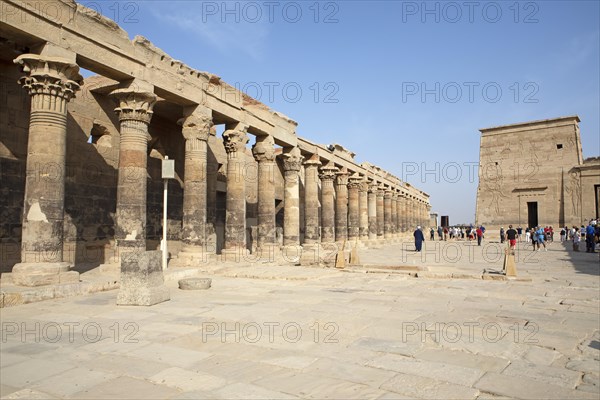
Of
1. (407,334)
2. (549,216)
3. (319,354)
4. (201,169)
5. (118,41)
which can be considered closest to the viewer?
(319,354)

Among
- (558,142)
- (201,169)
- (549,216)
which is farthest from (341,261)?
(558,142)

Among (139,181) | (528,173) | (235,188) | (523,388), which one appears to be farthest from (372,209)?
(523,388)

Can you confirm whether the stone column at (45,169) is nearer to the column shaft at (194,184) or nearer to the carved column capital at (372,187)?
Answer: the column shaft at (194,184)

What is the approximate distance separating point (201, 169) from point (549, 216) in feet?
132

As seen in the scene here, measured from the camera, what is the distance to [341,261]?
14.1 m

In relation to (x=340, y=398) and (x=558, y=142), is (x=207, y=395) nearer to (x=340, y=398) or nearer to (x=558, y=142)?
(x=340, y=398)

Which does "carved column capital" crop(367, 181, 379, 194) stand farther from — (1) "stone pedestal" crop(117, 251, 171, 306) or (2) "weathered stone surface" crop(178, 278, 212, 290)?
(1) "stone pedestal" crop(117, 251, 171, 306)

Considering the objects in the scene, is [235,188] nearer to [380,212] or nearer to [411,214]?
[380,212]

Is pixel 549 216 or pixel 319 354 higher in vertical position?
pixel 549 216

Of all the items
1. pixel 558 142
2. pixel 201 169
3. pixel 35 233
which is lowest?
pixel 35 233

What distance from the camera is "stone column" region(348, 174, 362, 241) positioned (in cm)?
2795

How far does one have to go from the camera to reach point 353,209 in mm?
28078

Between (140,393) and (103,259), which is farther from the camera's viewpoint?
(103,259)

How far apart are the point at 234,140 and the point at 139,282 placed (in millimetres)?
8942
